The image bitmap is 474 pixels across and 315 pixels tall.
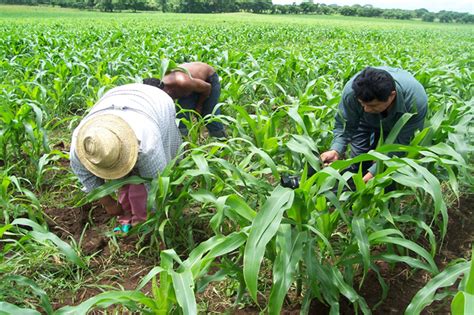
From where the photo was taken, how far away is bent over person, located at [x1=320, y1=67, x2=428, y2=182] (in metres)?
2.34

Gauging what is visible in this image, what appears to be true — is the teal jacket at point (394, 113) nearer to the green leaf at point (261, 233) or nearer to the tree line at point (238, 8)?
the green leaf at point (261, 233)

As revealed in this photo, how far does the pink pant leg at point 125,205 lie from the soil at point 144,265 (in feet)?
0.35

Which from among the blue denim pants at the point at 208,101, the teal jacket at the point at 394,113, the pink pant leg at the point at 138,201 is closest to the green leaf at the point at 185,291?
the pink pant leg at the point at 138,201

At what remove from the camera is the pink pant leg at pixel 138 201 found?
7.70ft

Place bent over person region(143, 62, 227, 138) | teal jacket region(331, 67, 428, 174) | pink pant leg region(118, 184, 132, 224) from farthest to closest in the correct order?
bent over person region(143, 62, 227, 138) → teal jacket region(331, 67, 428, 174) → pink pant leg region(118, 184, 132, 224)

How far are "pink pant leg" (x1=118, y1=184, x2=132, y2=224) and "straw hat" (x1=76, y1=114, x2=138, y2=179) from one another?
391 millimetres

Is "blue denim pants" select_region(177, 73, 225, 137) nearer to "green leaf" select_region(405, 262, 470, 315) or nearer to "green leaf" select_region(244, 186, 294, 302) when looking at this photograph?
"green leaf" select_region(244, 186, 294, 302)

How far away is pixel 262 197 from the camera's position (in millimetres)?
2031

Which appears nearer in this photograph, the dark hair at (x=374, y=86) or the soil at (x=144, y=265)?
the soil at (x=144, y=265)

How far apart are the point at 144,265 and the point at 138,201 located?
37 cm

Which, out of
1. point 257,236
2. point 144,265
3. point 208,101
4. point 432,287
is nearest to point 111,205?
point 144,265

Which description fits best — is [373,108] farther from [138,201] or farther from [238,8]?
[238,8]

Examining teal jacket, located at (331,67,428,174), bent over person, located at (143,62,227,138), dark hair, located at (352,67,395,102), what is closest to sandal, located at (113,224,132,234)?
bent over person, located at (143,62,227,138)

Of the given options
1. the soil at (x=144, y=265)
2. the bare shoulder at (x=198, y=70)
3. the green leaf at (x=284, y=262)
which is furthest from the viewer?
the bare shoulder at (x=198, y=70)
